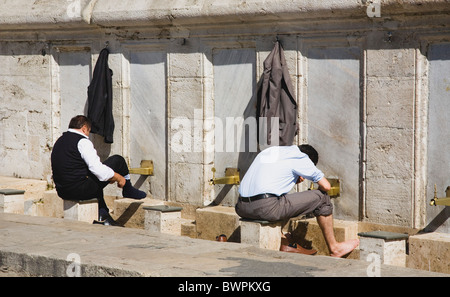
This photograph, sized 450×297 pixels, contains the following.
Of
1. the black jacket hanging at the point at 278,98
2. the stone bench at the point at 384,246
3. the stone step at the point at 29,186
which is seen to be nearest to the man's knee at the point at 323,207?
the stone bench at the point at 384,246

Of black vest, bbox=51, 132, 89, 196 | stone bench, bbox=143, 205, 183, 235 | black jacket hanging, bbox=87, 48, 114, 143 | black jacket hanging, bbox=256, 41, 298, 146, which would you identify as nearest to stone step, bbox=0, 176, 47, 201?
black jacket hanging, bbox=87, 48, 114, 143

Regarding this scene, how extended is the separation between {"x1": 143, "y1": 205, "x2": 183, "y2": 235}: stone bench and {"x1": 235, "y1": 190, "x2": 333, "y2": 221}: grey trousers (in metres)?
1.15

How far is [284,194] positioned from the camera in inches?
372

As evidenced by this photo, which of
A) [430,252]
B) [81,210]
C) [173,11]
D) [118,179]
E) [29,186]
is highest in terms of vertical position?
[173,11]

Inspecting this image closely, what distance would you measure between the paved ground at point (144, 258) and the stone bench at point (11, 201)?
1.72 m

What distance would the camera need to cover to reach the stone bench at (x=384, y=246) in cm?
848

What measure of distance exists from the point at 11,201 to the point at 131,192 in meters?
1.60

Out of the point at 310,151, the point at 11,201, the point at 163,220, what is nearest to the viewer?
the point at 310,151

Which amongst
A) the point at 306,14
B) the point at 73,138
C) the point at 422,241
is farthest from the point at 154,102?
the point at 422,241

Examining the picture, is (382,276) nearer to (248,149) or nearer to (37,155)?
(248,149)

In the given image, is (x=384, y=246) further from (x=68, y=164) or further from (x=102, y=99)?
(x=102, y=99)

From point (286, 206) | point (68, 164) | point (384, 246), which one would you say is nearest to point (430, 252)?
point (384, 246)

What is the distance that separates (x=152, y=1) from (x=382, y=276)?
564 centimetres

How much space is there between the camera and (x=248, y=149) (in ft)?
36.4
